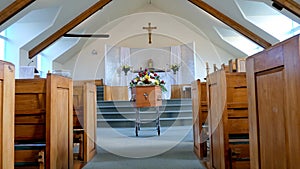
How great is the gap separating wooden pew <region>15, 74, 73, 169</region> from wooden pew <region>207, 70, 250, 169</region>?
1328mm

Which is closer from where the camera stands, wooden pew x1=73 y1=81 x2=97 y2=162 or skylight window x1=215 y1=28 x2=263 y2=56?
wooden pew x1=73 y1=81 x2=97 y2=162

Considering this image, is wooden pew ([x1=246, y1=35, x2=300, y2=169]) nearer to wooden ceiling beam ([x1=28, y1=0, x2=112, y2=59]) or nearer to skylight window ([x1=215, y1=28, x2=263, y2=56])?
wooden ceiling beam ([x1=28, y1=0, x2=112, y2=59])

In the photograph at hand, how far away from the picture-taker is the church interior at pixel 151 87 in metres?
1.21

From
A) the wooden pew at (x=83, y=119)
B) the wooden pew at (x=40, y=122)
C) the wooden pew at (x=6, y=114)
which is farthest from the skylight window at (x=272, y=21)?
the wooden pew at (x=6, y=114)

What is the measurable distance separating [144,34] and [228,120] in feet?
26.6

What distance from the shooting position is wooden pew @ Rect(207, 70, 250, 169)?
2.21 metres

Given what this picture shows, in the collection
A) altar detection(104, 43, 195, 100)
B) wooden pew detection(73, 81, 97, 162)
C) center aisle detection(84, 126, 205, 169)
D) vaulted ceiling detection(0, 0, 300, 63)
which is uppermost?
vaulted ceiling detection(0, 0, 300, 63)

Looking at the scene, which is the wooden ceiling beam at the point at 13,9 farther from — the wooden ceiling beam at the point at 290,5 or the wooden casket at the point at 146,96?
the wooden ceiling beam at the point at 290,5

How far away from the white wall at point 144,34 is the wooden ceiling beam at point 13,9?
5040mm

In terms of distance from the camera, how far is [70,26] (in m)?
7.18

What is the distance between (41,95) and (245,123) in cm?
177

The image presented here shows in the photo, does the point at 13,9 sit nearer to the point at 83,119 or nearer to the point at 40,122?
the point at 83,119

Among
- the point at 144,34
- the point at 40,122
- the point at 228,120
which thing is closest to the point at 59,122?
the point at 40,122

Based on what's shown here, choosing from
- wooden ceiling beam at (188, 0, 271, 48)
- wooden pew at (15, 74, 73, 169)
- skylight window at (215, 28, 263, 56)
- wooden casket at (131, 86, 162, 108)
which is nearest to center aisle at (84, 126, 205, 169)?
wooden casket at (131, 86, 162, 108)
